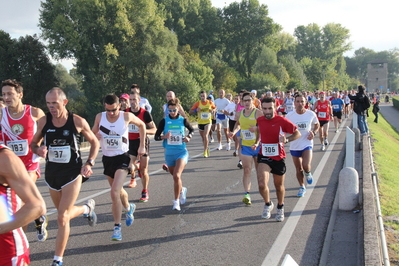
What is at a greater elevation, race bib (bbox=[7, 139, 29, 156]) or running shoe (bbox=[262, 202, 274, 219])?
race bib (bbox=[7, 139, 29, 156])

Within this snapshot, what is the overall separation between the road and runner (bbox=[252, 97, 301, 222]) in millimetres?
333

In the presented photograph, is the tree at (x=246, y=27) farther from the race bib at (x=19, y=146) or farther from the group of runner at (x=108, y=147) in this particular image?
A: the race bib at (x=19, y=146)

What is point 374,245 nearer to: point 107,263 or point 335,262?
point 335,262

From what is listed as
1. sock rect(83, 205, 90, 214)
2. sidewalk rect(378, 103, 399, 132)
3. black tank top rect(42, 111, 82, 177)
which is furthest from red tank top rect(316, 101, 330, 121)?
sidewalk rect(378, 103, 399, 132)

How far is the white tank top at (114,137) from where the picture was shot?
6133mm

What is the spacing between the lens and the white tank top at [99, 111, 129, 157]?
6.13m

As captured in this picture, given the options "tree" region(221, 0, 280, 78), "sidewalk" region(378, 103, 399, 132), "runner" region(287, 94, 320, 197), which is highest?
"tree" region(221, 0, 280, 78)

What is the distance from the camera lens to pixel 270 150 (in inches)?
268

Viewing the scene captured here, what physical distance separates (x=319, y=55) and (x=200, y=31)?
5746cm

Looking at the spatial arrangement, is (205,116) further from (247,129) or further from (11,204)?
(11,204)

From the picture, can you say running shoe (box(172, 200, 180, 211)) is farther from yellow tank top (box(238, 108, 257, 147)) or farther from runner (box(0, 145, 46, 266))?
runner (box(0, 145, 46, 266))

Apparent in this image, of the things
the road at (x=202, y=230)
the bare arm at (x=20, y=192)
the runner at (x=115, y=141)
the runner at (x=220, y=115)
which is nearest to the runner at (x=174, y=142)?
the road at (x=202, y=230)

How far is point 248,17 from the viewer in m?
70.8

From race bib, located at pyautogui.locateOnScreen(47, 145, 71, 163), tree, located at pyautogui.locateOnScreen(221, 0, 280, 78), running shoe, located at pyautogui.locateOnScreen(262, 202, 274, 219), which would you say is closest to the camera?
race bib, located at pyautogui.locateOnScreen(47, 145, 71, 163)
